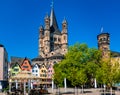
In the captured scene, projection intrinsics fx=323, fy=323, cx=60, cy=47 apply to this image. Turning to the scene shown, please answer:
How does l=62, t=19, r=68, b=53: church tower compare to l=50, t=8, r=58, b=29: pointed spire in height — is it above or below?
below

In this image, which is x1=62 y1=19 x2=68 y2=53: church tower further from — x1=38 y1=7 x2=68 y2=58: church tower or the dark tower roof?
the dark tower roof

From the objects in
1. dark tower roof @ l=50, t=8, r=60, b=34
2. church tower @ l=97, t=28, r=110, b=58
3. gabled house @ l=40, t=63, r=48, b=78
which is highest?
dark tower roof @ l=50, t=8, r=60, b=34

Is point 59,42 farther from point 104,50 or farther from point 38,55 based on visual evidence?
point 104,50

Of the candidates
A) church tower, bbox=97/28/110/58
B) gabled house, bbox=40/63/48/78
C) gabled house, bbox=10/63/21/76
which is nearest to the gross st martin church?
gabled house, bbox=40/63/48/78

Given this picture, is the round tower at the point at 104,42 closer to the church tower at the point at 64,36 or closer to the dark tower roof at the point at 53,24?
the church tower at the point at 64,36

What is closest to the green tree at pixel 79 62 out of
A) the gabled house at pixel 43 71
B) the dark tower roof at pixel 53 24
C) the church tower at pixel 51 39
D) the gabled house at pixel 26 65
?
the gabled house at pixel 43 71

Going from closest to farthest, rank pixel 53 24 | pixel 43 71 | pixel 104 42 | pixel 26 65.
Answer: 1. pixel 104 42
2. pixel 26 65
3. pixel 43 71
4. pixel 53 24

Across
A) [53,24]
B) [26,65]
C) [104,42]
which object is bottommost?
[26,65]

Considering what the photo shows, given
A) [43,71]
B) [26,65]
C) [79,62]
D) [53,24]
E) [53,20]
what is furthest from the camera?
[53,20]

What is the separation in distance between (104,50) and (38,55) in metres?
40.2

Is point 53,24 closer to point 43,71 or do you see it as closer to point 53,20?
point 53,20

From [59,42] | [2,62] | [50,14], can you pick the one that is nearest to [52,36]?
[59,42]

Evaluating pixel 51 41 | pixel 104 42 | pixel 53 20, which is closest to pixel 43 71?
pixel 104 42

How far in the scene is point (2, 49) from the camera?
95812 millimetres
